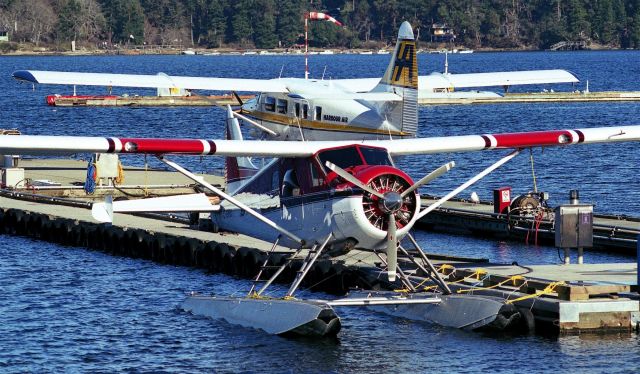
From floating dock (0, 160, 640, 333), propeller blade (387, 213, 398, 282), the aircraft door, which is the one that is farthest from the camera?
the aircraft door

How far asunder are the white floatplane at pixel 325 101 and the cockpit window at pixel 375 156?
1560 cm

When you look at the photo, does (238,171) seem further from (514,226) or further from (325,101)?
(325,101)

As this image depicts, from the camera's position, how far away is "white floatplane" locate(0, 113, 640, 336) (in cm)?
2077

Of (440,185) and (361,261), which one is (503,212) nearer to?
(361,261)

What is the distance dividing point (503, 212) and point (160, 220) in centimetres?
839

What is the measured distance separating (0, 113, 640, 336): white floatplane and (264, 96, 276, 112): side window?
17155 millimetres

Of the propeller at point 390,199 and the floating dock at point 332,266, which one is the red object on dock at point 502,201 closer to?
the floating dock at point 332,266

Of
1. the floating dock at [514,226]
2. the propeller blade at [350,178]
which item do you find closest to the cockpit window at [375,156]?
the propeller blade at [350,178]

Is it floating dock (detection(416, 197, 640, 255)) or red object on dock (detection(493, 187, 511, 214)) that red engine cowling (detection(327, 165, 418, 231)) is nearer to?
floating dock (detection(416, 197, 640, 255))

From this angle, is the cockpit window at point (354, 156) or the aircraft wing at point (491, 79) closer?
the cockpit window at point (354, 156)

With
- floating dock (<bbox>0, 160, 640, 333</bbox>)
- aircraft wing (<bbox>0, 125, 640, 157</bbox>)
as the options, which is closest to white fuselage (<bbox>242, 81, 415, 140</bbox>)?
floating dock (<bbox>0, 160, 640, 333</bbox>)

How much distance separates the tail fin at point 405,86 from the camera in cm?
3800

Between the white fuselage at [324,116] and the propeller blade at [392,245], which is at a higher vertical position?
the white fuselage at [324,116]

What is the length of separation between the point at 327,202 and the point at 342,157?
2.58 feet
